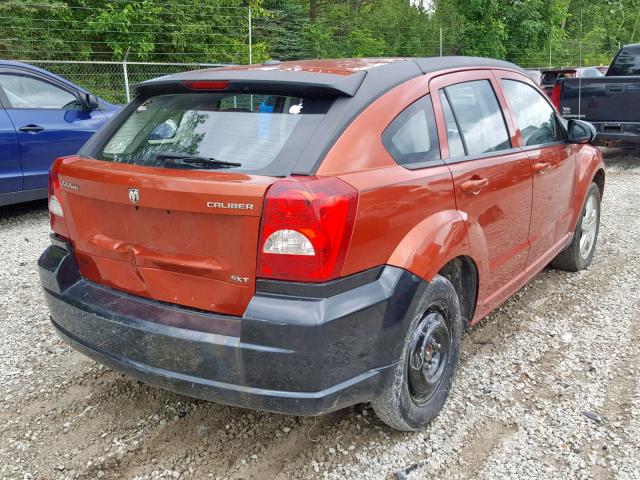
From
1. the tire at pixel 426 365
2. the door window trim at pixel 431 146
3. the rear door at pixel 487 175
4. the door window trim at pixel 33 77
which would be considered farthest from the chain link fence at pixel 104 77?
the tire at pixel 426 365

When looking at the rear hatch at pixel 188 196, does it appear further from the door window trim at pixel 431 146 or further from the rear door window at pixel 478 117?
the rear door window at pixel 478 117

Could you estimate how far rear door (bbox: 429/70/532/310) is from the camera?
2922 millimetres

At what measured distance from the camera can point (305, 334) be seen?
2.13m

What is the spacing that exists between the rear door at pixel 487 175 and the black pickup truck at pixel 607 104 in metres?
6.93

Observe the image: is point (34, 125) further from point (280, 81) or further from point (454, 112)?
point (454, 112)

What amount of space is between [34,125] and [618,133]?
848cm

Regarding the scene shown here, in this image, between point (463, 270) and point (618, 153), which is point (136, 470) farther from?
point (618, 153)

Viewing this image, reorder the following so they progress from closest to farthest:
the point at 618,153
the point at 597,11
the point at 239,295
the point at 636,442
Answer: the point at 239,295, the point at 636,442, the point at 618,153, the point at 597,11

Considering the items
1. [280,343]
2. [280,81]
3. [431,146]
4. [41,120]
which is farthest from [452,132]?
[41,120]

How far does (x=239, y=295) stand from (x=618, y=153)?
1145 cm

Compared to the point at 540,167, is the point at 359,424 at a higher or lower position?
lower

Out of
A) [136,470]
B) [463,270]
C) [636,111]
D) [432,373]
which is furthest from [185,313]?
[636,111]

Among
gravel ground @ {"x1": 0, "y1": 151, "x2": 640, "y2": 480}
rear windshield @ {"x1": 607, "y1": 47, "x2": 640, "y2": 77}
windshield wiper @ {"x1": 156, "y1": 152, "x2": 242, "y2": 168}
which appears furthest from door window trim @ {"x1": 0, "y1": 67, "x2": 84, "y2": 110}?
rear windshield @ {"x1": 607, "y1": 47, "x2": 640, "y2": 77}

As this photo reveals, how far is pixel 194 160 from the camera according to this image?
2.45 metres
